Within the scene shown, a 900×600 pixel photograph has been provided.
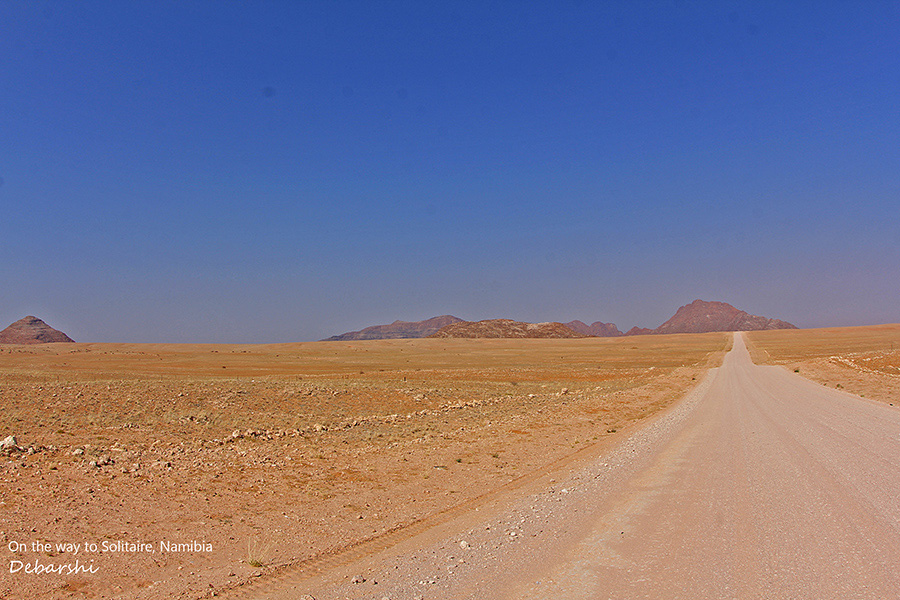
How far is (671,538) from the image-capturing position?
7.05 meters

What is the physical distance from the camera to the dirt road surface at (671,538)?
575 cm

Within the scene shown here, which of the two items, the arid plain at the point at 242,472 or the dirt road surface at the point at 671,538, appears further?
the arid plain at the point at 242,472

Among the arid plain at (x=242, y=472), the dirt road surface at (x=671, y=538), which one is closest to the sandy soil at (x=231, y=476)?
the arid plain at (x=242, y=472)

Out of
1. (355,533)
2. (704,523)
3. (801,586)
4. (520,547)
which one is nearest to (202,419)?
(355,533)

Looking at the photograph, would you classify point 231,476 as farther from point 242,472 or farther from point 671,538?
point 671,538

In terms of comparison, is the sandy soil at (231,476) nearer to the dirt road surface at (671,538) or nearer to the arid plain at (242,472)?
the arid plain at (242,472)

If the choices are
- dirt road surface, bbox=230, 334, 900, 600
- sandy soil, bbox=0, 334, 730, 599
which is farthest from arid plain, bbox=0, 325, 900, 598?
dirt road surface, bbox=230, 334, 900, 600

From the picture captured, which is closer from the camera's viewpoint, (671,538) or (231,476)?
(671,538)

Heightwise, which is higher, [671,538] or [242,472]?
[671,538]

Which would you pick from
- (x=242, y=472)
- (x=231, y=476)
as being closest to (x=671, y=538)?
(x=231, y=476)

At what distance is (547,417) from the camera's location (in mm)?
21188

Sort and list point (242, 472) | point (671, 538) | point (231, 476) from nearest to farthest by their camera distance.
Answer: point (671, 538) < point (231, 476) < point (242, 472)

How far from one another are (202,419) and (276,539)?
14.6 m

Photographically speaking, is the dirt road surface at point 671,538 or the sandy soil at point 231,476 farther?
the sandy soil at point 231,476
